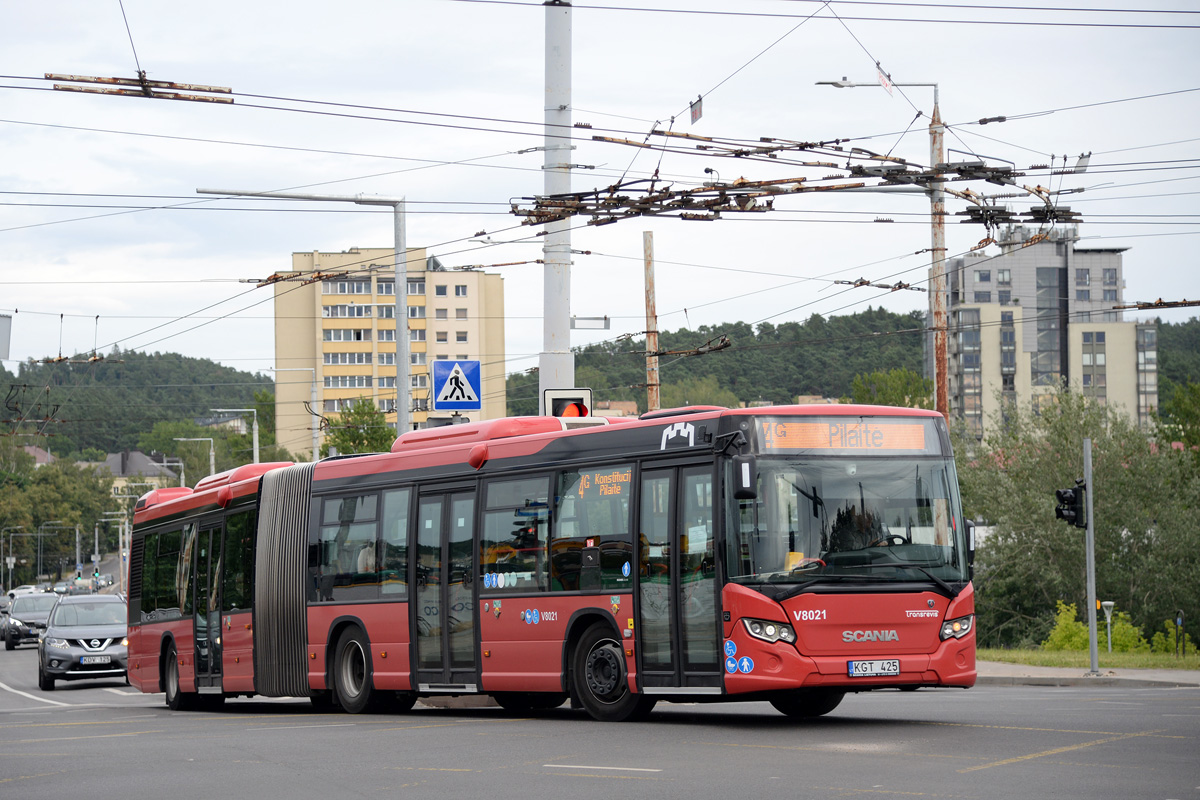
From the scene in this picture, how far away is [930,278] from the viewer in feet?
93.5

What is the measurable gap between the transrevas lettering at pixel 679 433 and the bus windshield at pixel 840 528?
29.9 inches

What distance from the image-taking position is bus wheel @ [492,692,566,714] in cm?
1728

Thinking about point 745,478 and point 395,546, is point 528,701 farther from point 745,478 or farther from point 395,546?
point 745,478

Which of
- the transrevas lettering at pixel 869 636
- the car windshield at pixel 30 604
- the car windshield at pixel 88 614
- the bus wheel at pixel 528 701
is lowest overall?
the car windshield at pixel 30 604

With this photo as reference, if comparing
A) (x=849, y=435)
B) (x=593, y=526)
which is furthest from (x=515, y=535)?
(x=849, y=435)

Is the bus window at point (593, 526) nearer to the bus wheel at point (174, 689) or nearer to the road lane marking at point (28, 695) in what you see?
the bus wheel at point (174, 689)

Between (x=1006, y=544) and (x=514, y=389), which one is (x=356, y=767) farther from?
(x=514, y=389)

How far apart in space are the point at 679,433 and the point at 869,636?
2.50m

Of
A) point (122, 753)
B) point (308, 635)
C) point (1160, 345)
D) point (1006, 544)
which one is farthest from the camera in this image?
point (1160, 345)

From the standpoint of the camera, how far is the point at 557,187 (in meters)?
19.3

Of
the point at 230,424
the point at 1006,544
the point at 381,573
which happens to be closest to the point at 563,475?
the point at 381,573

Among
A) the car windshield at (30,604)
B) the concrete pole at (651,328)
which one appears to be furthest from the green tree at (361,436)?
the concrete pole at (651,328)

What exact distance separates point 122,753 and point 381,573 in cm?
508

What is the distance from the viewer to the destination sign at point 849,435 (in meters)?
13.4
